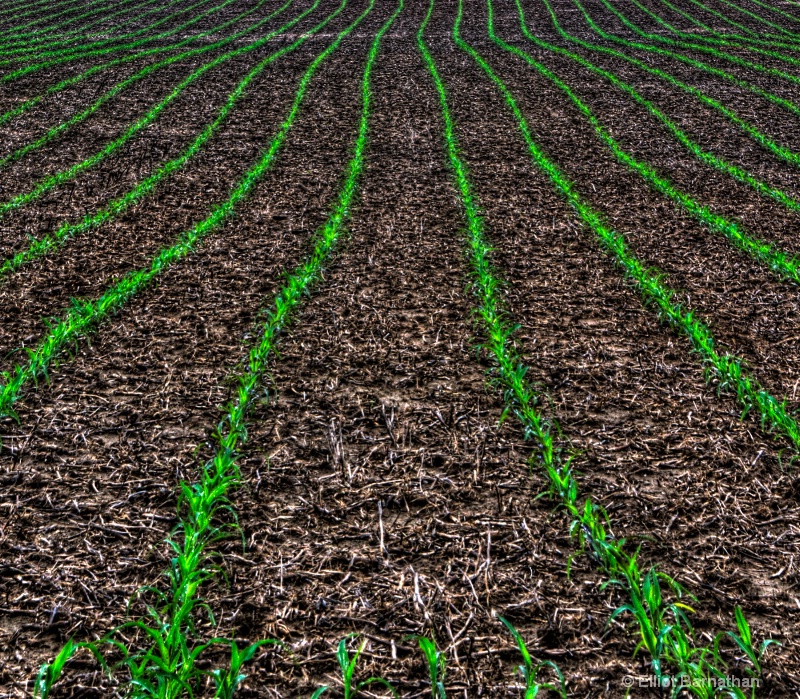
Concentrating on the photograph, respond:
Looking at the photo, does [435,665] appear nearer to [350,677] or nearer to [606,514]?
[350,677]

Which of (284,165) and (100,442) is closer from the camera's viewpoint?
(100,442)

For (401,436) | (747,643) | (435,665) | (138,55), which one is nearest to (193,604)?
(435,665)

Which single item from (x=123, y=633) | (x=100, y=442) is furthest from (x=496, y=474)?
(x=100, y=442)

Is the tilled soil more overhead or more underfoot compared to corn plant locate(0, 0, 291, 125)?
more underfoot

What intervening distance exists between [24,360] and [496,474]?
3.90m

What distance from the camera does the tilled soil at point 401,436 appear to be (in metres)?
2.75

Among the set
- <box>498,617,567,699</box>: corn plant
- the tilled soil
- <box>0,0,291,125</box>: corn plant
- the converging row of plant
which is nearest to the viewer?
<box>498,617,567,699</box>: corn plant

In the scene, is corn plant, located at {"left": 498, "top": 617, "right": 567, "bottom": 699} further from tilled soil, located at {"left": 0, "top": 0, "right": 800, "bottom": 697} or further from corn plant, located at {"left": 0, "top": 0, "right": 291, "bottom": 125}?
corn plant, located at {"left": 0, "top": 0, "right": 291, "bottom": 125}

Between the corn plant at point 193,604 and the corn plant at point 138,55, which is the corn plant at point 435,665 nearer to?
the corn plant at point 193,604

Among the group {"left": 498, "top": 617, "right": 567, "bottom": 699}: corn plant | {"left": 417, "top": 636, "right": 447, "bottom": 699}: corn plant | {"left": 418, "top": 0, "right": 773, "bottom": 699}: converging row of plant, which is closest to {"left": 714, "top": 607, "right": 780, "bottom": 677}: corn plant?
{"left": 418, "top": 0, "right": 773, "bottom": 699}: converging row of plant

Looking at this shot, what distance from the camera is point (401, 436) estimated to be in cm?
404

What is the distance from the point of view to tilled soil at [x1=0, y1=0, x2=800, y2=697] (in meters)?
2.75

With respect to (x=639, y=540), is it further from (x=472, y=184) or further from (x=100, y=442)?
(x=472, y=184)

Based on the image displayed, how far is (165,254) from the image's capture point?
676cm
